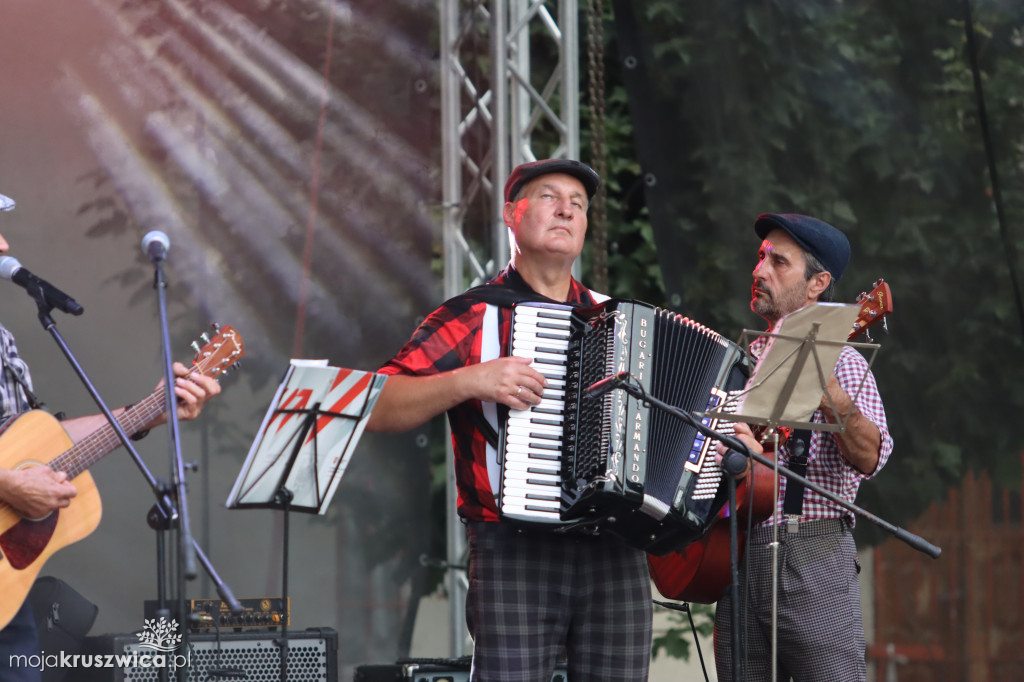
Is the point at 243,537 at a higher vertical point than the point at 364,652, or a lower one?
higher

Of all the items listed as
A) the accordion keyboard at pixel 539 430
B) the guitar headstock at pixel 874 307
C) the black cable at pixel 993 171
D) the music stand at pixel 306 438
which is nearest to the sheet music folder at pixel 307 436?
the music stand at pixel 306 438

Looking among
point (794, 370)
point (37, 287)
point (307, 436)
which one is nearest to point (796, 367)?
point (794, 370)

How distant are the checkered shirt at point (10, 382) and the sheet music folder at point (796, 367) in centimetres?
224

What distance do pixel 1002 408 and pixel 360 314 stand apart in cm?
261

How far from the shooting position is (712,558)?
3.20 metres

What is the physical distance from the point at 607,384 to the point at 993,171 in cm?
253

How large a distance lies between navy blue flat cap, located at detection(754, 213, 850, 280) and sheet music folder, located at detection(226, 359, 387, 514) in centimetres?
130

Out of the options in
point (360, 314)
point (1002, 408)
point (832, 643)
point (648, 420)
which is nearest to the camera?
point (648, 420)

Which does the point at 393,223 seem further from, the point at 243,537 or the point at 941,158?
the point at 941,158

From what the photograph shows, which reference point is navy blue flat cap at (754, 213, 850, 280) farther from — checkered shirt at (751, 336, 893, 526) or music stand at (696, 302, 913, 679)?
music stand at (696, 302, 913, 679)

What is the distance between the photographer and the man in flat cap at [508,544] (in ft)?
8.89

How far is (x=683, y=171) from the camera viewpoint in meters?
4.88

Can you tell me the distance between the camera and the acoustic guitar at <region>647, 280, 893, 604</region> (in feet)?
10.1

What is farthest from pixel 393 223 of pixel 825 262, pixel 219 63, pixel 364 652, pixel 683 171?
pixel 825 262
